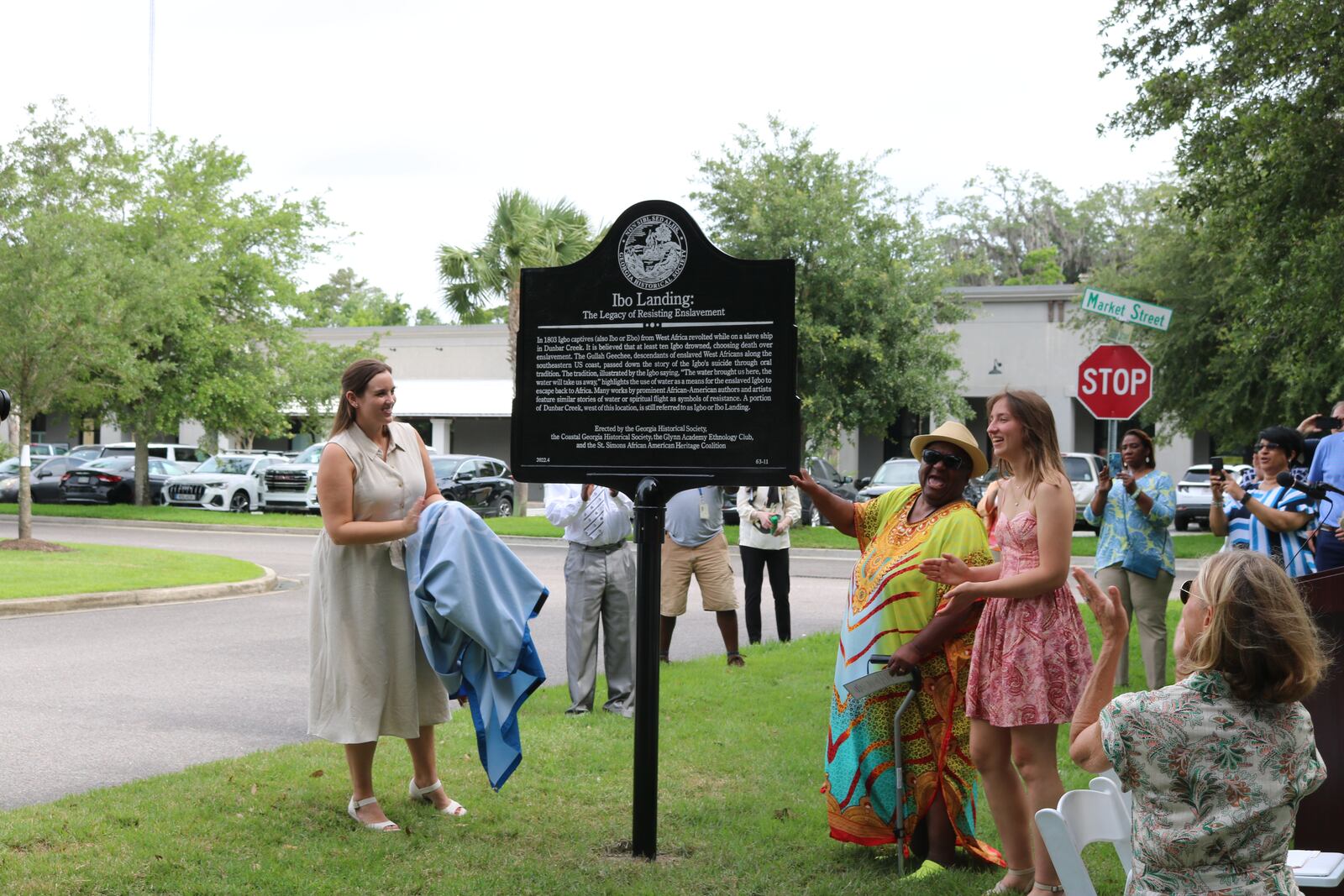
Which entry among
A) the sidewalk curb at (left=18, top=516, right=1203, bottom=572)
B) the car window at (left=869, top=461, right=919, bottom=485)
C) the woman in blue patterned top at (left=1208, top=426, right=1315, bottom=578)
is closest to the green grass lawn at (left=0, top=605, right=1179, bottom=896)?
the woman in blue patterned top at (left=1208, top=426, right=1315, bottom=578)

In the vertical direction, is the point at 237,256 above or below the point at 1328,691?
above

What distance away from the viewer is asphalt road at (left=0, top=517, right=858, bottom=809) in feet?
23.6

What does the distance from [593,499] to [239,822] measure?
3533 millimetres

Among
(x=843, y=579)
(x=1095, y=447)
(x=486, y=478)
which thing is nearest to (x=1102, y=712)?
(x=843, y=579)

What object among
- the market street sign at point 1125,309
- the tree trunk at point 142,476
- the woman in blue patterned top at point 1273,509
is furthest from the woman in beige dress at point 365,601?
the tree trunk at point 142,476

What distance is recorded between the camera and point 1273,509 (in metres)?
8.41

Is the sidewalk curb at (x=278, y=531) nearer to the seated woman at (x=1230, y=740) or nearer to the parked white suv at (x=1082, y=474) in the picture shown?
the parked white suv at (x=1082, y=474)

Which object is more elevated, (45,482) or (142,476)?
(142,476)

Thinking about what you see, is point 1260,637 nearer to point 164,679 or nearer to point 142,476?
point 164,679

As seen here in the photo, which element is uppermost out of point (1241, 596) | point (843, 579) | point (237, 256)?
point (237, 256)

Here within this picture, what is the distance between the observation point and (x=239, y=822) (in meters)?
5.54

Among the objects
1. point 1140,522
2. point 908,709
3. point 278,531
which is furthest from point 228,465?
point 908,709

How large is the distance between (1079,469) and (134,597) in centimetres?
2233

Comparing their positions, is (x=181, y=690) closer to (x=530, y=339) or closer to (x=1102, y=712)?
(x=530, y=339)
